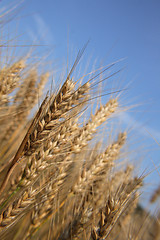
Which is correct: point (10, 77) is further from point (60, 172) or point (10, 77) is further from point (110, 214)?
point (110, 214)

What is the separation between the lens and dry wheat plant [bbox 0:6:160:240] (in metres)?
1.14

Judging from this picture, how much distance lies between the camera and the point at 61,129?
1.32 metres

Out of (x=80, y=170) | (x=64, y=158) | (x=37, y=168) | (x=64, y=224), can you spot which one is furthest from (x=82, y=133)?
(x=64, y=224)

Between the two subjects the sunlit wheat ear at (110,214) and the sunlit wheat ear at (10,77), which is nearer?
the sunlit wheat ear at (110,214)

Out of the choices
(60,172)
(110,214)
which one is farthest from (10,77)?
(110,214)

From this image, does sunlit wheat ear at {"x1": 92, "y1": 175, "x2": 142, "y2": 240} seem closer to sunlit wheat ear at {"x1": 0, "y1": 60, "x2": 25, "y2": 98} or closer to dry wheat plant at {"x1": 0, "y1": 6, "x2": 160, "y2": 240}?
dry wheat plant at {"x1": 0, "y1": 6, "x2": 160, "y2": 240}

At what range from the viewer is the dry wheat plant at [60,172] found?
114cm

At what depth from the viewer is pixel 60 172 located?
1452 mm

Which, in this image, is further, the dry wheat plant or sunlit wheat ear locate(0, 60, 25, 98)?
sunlit wheat ear locate(0, 60, 25, 98)

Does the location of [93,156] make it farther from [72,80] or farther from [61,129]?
[72,80]

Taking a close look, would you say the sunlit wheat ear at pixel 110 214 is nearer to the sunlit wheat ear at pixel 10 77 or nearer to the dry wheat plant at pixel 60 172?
the dry wheat plant at pixel 60 172

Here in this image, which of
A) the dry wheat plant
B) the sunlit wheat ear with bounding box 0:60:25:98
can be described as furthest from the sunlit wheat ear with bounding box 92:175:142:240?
the sunlit wheat ear with bounding box 0:60:25:98

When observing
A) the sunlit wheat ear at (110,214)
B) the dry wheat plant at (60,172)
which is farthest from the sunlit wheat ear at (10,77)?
the sunlit wheat ear at (110,214)

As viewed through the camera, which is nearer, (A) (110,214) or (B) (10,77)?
(A) (110,214)
